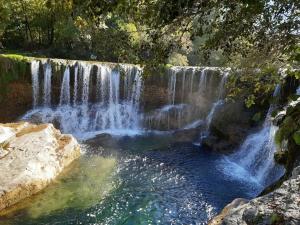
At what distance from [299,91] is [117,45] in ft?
42.4

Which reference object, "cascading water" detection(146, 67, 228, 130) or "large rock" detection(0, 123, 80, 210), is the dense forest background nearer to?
"large rock" detection(0, 123, 80, 210)

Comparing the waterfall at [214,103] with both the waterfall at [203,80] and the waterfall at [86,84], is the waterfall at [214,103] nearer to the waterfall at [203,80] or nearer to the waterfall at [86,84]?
the waterfall at [203,80]

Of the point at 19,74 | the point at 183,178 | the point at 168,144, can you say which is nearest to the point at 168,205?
the point at 183,178

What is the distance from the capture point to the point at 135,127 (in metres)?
22.2

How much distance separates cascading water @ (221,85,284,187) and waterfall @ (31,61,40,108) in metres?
11.0

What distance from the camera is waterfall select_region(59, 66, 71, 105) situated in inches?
845

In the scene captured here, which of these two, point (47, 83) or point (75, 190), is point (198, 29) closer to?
point (75, 190)

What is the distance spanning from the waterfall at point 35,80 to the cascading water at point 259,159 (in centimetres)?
1105

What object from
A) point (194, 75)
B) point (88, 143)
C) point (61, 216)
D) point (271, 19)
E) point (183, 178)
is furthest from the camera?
point (194, 75)

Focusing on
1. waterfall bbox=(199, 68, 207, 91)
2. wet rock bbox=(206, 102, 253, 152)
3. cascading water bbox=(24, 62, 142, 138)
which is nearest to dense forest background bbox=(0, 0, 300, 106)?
wet rock bbox=(206, 102, 253, 152)

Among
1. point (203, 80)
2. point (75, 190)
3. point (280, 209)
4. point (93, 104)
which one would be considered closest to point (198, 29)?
point (280, 209)

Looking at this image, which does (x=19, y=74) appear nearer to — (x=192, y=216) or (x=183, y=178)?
(x=183, y=178)

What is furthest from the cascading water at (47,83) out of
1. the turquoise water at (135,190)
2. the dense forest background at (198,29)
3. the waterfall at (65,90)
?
the dense forest background at (198,29)

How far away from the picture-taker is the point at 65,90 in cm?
2177
